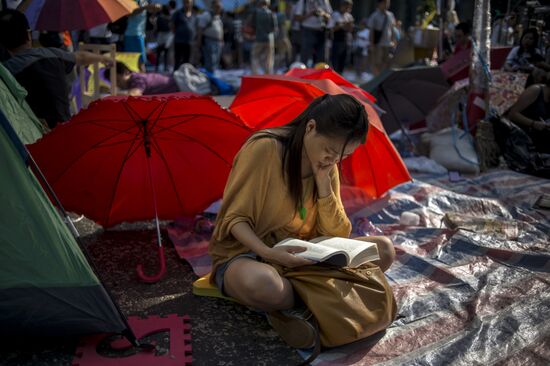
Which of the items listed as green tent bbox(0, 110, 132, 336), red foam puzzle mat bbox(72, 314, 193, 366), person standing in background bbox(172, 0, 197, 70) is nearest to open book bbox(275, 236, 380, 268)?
red foam puzzle mat bbox(72, 314, 193, 366)

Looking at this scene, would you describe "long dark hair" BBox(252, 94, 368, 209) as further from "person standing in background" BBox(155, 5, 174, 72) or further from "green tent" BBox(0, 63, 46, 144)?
"person standing in background" BBox(155, 5, 174, 72)

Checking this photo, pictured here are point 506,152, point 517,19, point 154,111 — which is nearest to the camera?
point 154,111

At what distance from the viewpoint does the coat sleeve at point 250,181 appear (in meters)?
2.50

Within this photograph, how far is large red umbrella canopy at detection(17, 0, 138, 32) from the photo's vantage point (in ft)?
15.9

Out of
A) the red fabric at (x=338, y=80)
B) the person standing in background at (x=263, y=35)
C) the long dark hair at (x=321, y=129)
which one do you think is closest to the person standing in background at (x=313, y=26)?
the person standing in background at (x=263, y=35)

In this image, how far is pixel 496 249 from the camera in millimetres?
3486

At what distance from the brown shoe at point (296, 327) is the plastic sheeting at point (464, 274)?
3.8 inches

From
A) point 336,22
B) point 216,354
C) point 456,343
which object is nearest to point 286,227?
point 216,354

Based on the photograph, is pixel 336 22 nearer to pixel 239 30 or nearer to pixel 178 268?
pixel 239 30

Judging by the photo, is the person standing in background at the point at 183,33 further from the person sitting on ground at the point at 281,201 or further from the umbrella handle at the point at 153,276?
the person sitting on ground at the point at 281,201

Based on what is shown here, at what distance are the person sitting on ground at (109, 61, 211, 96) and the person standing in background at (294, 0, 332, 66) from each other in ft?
10.6

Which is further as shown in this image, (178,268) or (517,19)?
(517,19)

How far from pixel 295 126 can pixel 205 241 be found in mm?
1269

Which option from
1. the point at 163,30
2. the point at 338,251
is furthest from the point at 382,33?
the point at 338,251
